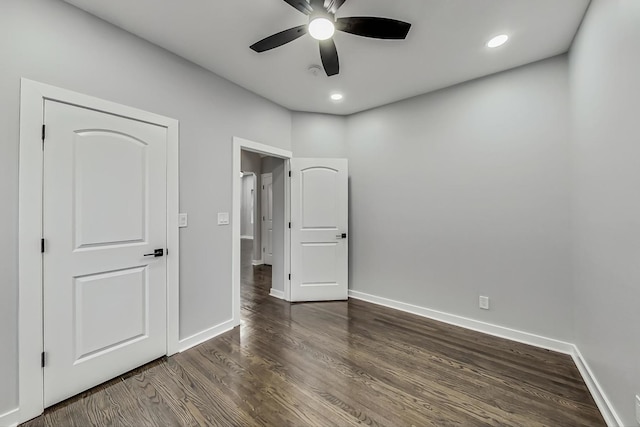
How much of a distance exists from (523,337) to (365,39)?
124 inches

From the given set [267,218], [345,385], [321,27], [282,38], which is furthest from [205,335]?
[267,218]

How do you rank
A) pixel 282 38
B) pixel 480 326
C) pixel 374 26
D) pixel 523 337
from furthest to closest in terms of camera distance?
pixel 480 326 → pixel 523 337 → pixel 282 38 → pixel 374 26

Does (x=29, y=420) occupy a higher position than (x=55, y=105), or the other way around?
(x=55, y=105)

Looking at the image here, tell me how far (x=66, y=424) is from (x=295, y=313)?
2093 millimetres

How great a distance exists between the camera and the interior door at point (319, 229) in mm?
3689

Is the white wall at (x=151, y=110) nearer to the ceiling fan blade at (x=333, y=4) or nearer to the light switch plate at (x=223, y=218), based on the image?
the light switch plate at (x=223, y=218)

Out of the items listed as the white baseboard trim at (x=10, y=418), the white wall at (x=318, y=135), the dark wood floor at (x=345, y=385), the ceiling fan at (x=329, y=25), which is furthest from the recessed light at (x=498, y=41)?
the white baseboard trim at (x=10, y=418)

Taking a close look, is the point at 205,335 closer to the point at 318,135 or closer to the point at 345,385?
the point at 345,385

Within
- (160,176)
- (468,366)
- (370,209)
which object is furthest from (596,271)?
(160,176)

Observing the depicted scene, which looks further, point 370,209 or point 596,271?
point 370,209

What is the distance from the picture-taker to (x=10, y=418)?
5.10 ft

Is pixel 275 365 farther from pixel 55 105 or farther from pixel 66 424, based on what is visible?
pixel 55 105

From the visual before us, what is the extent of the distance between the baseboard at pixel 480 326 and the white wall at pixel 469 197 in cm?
6

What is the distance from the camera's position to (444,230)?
307 centimetres
